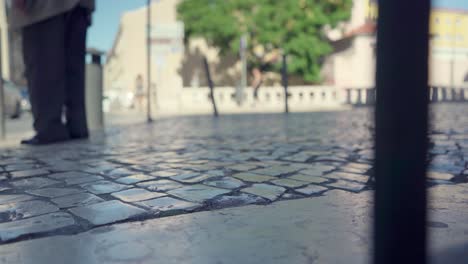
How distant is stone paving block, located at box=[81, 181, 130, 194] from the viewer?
2.21 m

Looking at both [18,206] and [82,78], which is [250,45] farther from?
[18,206]

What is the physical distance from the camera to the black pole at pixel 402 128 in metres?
0.65

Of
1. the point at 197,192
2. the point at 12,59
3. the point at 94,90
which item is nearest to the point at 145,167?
the point at 197,192

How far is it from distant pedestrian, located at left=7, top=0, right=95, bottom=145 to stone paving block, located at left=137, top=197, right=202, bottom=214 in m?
2.75

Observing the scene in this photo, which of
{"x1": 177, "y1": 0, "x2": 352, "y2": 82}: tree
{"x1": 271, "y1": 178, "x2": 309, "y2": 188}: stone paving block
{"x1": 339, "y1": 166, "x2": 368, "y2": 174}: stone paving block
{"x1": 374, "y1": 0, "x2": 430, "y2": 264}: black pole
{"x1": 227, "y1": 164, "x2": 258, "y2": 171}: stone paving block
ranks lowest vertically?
A: {"x1": 271, "y1": 178, "x2": 309, "y2": 188}: stone paving block

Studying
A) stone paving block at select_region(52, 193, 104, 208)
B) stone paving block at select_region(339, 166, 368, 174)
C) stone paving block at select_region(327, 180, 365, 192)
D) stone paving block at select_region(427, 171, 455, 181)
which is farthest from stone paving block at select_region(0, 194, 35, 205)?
stone paving block at select_region(427, 171, 455, 181)

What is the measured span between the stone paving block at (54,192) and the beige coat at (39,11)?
2.33 metres

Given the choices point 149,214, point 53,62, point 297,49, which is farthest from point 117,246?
point 297,49

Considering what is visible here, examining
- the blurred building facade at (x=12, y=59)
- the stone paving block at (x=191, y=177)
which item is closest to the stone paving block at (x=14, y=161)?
the stone paving block at (x=191, y=177)

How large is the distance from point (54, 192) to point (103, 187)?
0.77 feet

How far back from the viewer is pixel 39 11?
13.2ft

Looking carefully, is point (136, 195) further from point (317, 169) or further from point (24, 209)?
point (317, 169)

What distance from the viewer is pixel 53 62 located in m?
4.26

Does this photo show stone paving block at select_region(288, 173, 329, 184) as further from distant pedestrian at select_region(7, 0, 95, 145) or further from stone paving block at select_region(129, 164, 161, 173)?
distant pedestrian at select_region(7, 0, 95, 145)
